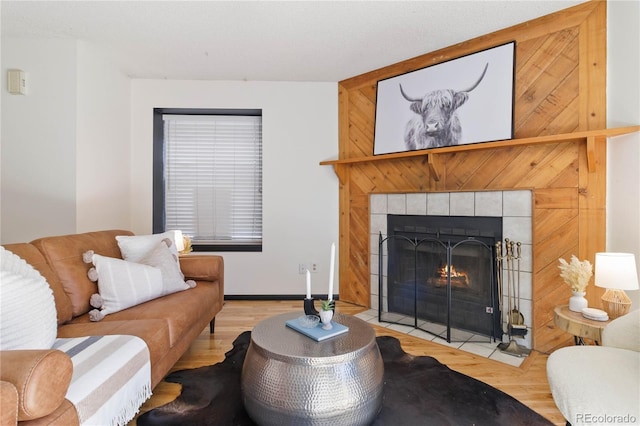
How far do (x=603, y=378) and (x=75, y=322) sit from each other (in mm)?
2395

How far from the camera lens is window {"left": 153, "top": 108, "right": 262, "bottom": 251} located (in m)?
3.59

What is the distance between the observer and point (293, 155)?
11.7 ft

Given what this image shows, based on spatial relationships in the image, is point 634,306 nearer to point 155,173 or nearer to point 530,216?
point 530,216

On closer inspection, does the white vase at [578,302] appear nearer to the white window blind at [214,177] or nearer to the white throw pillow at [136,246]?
the white throw pillow at [136,246]

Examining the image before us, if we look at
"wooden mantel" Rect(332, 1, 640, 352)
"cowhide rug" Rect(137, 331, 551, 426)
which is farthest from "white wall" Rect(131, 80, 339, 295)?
"cowhide rug" Rect(137, 331, 551, 426)

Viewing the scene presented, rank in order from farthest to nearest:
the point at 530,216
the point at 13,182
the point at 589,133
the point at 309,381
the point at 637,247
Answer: the point at 13,182
the point at 530,216
the point at 589,133
the point at 637,247
the point at 309,381

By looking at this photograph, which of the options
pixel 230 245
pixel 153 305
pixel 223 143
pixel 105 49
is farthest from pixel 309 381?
pixel 105 49

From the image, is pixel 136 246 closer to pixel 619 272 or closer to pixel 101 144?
pixel 101 144

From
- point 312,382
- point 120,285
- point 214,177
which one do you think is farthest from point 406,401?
point 214,177

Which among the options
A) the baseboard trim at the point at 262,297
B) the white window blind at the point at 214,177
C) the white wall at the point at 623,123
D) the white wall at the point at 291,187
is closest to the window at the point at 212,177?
the white window blind at the point at 214,177

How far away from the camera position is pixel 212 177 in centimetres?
362

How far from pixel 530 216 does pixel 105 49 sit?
383 cm

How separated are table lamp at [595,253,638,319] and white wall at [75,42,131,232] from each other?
370cm

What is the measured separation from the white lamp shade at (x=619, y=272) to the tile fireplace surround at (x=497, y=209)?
653 mm
